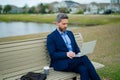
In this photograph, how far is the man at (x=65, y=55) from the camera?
479cm

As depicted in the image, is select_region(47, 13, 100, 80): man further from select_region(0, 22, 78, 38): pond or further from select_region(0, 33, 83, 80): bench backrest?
select_region(0, 22, 78, 38): pond

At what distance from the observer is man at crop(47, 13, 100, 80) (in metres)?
4.79

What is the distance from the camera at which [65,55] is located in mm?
4859

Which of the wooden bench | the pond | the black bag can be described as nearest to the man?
the wooden bench

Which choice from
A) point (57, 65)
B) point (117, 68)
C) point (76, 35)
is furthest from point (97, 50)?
point (57, 65)

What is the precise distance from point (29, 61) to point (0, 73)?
23.5 inches

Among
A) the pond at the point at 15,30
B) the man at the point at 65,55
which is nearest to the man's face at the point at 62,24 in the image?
the man at the point at 65,55

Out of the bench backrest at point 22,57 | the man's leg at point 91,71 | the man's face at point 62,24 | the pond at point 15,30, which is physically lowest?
the pond at point 15,30

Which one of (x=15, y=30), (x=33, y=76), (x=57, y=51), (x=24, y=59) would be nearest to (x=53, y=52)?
(x=57, y=51)

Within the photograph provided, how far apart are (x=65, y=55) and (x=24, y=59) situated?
0.72 metres

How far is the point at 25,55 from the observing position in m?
4.81

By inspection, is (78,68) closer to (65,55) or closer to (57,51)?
(65,55)

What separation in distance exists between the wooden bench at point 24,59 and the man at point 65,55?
0.47ft

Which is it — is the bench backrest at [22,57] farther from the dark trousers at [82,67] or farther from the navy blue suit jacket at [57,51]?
the dark trousers at [82,67]
